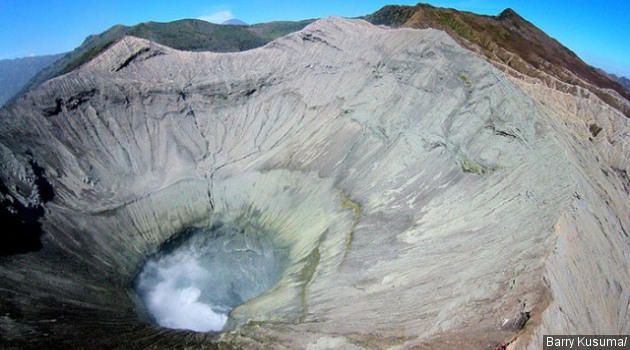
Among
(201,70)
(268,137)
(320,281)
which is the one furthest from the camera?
(201,70)

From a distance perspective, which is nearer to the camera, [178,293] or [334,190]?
[178,293]

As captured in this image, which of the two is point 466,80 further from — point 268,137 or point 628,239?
point 268,137

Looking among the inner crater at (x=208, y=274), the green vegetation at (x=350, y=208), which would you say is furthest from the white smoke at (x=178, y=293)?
the green vegetation at (x=350, y=208)

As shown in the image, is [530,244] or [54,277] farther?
[54,277]

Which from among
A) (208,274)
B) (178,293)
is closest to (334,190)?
(208,274)

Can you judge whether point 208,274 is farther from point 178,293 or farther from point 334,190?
point 334,190

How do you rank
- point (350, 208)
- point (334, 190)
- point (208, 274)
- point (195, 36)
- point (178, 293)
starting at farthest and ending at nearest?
point (195, 36) < point (208, 274) < point (334, 190) < point (178, 293) < point (350, 208)

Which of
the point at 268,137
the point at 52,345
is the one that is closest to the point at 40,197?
the point at 52,345
